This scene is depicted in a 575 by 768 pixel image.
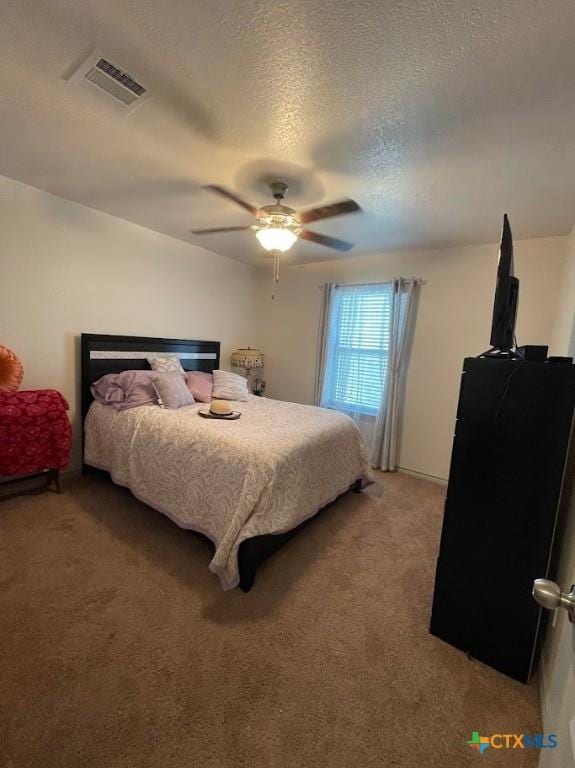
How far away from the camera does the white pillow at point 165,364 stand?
11.3ft

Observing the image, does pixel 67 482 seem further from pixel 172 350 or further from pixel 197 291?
pixel 197 291

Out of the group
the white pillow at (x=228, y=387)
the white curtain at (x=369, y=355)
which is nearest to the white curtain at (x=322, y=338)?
the white curtain at (x=369, y=355)

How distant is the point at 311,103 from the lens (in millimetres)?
1507

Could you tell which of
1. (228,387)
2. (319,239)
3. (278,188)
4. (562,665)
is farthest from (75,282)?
(562,665)

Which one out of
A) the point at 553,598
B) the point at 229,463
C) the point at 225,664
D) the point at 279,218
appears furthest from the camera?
the point at 279,218

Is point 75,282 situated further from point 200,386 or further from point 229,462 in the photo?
point 229,462

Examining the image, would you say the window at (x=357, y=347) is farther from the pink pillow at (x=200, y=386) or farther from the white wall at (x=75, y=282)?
the white wall at (x=75, y=282)

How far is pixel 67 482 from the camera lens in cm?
302

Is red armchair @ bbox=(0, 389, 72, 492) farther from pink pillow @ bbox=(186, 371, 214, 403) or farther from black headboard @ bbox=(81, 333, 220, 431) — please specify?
pink pillow @ bbox=(186, 371, 214, 403)

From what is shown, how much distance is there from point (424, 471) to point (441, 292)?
1978 mm

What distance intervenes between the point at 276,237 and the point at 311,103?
0.79m

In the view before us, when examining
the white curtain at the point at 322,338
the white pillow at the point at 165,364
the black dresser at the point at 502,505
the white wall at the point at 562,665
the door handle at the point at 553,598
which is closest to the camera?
the door handle at the point at 553,598

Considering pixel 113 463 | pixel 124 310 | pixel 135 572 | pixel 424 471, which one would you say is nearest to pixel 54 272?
pixel 124 310

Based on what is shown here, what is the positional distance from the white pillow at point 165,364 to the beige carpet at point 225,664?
5.45 feet
